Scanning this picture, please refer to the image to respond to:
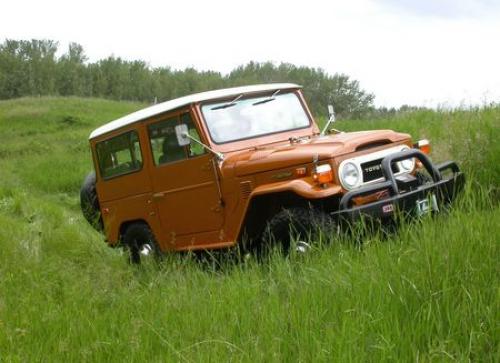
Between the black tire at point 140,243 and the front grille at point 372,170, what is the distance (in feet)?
9.10

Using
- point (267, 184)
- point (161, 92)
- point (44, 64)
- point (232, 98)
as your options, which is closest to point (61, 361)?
point (267, 184)

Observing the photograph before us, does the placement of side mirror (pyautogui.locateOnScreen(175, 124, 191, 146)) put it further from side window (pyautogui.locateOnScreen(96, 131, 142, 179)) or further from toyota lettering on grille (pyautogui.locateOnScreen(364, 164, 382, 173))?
toyota lettering on grille (pyautogui.locateOnScreen(364, 164, 382, 173))

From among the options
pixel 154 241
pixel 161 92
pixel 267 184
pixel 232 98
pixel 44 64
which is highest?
pixel 44 64

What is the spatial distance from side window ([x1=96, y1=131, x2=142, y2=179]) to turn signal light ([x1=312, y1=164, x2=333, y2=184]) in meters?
2.95

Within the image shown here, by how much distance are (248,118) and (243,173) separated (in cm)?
97

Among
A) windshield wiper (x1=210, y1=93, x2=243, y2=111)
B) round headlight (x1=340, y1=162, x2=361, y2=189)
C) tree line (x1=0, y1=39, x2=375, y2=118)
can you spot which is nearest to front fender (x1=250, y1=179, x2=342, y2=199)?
round headlight (x1=340, y1=162, x2=361, y2=189)

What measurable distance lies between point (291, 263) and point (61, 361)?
1.67 meters

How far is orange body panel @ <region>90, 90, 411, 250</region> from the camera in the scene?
5367 millimetres

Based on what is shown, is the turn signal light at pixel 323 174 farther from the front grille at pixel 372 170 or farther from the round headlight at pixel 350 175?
the front grille at pixel 372 170

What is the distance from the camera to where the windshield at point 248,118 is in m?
6.53

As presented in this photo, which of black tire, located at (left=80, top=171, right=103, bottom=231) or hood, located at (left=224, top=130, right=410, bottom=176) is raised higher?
hood, located at (left=224, top=130, right=410, bottom=176)

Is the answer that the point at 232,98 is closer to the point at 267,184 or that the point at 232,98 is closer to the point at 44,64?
the point at 267,184

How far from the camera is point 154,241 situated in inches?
295

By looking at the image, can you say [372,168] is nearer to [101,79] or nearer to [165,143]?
[165,143]
